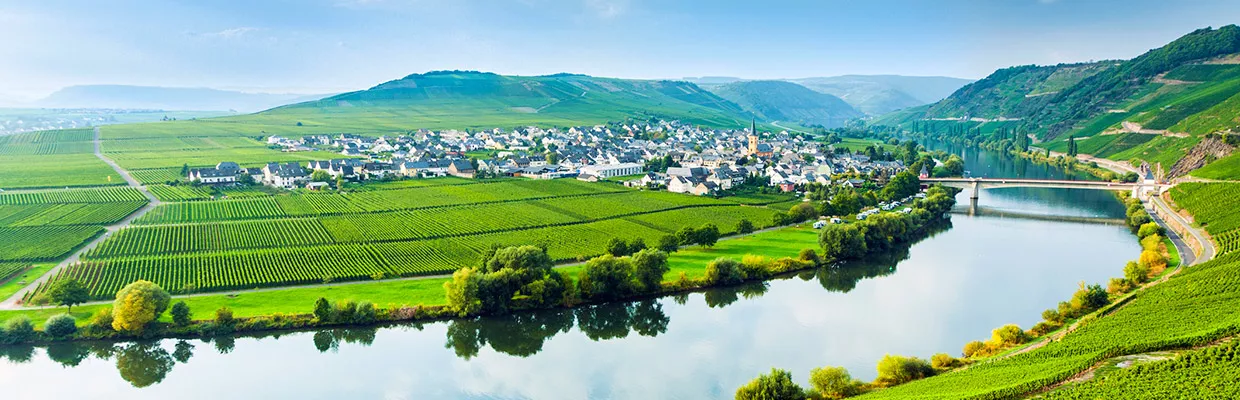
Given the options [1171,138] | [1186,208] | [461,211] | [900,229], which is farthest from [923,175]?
[461,211]

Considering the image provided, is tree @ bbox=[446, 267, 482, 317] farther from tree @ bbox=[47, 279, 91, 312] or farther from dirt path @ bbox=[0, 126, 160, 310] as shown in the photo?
dirt path @ bbox=[0, 126, 160, 310]

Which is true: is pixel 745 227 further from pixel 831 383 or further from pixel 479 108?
pixel 479 108

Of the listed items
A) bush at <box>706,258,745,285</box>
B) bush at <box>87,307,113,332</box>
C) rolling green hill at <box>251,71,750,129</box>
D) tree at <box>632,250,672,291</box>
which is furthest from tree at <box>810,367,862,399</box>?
rolling green hill at <box>251,71,750,129</box>

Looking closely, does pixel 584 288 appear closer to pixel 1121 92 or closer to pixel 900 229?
pixel 900 229

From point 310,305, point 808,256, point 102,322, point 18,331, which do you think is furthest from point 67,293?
point 808,256

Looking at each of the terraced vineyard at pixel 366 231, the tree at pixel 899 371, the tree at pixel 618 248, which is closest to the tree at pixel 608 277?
the tree at pixel 618 248

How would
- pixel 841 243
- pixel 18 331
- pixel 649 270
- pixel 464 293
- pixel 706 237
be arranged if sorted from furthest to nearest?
pixel 706 237
pixel 841 243
pixel 649 270
pixel 464 293
pixel 18 331

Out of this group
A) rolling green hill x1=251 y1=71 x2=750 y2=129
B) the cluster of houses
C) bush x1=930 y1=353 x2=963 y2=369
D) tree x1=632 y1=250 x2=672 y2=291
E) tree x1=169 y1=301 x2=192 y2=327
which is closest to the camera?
bush x1=930 y1=353 x2=963 y2=369
